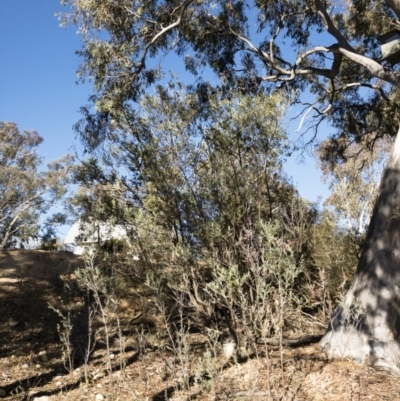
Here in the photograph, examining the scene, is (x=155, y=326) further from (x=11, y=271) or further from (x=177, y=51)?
(x=177, y=51)

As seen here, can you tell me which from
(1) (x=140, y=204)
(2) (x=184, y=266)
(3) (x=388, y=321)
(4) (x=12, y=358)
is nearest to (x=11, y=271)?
(4) (x=12, y=358)

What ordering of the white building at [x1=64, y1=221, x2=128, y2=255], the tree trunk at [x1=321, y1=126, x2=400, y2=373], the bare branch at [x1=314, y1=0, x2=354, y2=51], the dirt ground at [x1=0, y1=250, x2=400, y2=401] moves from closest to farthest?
the dirt ground at [x1=0, y1=250, x2=400, y2=401], the tree trunk at [x1=321, y1=126, x2=400, y2=373], the white building at [x1=64, y1=221, x2=128, y2=255], the bare branch at [x1=314, y1=0, x2=354, y2=51]

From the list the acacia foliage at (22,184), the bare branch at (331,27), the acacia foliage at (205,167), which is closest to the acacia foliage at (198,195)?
the acacia foliage at (205,167)

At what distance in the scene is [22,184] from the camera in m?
23.3

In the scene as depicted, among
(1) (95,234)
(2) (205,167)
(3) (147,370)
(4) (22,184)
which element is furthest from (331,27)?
(4) (22,184)

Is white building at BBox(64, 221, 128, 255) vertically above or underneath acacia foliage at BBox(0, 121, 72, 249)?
underneath

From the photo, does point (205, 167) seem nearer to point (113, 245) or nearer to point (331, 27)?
point (113, 245)

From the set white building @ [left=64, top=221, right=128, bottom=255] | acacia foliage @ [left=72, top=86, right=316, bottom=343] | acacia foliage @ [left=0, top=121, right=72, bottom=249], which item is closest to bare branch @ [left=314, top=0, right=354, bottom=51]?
acacia foliage @ [left=72, top=86, right=316, bottom=343]

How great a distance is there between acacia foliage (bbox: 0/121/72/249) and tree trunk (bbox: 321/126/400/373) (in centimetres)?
1949

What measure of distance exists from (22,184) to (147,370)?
19782mm

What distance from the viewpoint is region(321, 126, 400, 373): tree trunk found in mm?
4762

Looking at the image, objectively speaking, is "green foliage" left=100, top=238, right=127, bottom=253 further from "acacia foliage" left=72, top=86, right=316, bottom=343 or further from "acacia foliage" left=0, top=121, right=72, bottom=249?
"acacia foliage" left=0, top=121, right=72, bottom=249

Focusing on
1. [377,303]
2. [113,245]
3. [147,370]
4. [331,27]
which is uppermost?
[331,27]

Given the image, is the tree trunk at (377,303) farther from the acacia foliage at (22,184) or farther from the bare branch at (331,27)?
the acacia foliage at (22,184)
